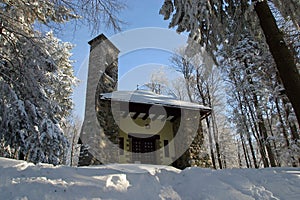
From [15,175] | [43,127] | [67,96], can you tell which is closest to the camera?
[15,175]

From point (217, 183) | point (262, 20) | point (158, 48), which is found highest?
point (158, 48)

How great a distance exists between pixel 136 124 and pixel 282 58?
21.8ft

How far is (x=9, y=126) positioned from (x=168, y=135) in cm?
619

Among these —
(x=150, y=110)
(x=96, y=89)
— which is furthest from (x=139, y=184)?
(x=96, y=89)

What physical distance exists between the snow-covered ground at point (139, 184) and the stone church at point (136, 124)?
188 inches

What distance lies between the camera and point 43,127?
8375mm

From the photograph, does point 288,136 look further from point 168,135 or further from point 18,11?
point 18,11

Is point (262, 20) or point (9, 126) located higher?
point (262, 20)

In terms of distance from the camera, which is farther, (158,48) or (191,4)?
(158,48)

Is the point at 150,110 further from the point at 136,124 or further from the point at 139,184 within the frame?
the point at 139,184

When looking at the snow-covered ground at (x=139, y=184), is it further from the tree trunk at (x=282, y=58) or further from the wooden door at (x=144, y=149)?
the wooden door at (x=144, y=149)

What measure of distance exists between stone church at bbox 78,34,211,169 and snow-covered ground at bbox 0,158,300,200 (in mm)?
4776

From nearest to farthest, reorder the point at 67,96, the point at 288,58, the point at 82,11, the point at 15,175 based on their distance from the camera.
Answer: the point at 15,175, the point at 288,58, the point at 82,11, the point at 67,96

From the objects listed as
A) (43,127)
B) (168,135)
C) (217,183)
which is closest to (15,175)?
(217,183)
